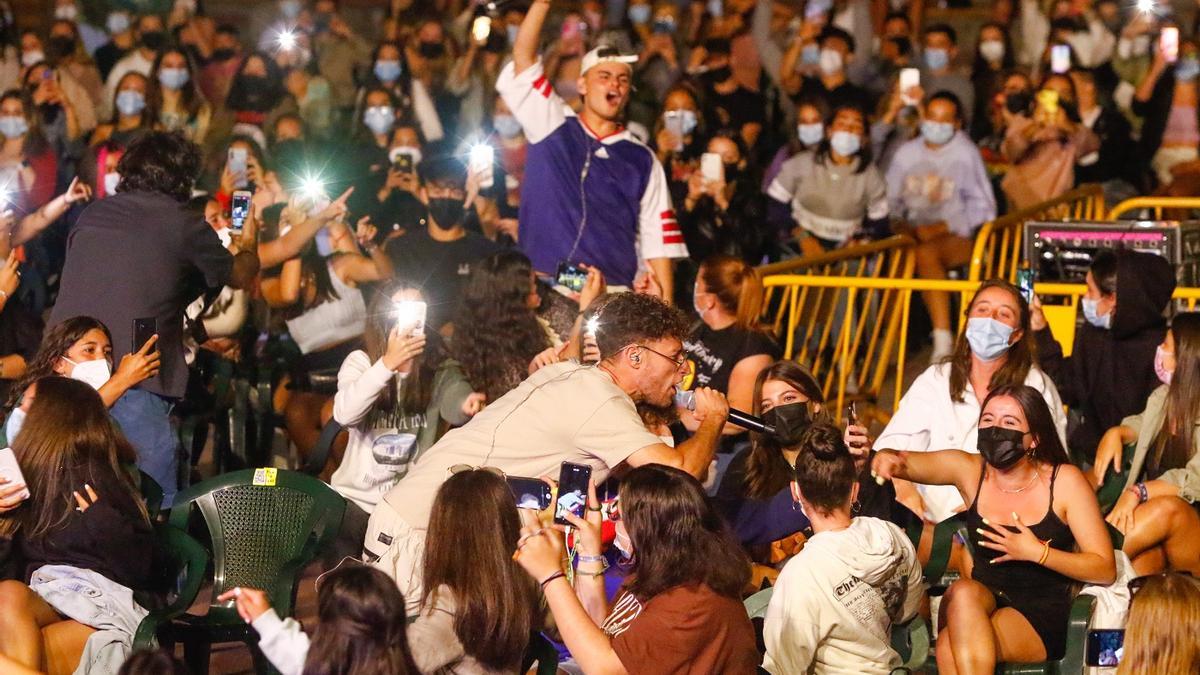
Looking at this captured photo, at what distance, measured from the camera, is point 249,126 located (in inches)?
493

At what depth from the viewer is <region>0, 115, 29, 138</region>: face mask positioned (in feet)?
36.8

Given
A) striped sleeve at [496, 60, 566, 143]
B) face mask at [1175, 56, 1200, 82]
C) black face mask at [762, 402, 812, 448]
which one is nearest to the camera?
black face mask at [762, 402, 812, 448]

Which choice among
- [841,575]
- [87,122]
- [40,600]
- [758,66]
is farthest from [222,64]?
[841,575]

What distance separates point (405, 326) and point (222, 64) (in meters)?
7.84

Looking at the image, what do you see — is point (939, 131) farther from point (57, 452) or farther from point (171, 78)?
point (57, 452)

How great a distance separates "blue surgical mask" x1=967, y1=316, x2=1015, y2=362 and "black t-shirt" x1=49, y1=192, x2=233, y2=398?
290cm

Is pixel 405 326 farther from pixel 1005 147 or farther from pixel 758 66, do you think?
pixel 758 66

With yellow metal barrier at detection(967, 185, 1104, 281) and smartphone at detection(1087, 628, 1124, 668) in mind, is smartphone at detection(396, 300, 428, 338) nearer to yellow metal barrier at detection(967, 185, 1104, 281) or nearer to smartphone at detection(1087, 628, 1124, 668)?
smartphone at detection(1087, 628, 1124, 668)

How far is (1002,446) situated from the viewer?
5.79 meters

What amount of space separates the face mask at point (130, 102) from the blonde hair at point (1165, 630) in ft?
28.3

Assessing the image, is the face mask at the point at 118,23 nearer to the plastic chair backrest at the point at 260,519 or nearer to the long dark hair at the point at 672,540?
the plastic chair backrest at the point at 260,519

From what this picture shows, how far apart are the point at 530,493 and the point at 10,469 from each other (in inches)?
67.3

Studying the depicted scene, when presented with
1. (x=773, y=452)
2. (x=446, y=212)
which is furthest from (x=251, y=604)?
(x=446, y=212)

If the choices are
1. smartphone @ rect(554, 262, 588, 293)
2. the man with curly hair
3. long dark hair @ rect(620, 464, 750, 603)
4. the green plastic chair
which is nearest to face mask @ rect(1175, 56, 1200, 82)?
smartphone @ rect(554, 262, 588, 293)
